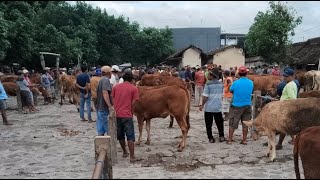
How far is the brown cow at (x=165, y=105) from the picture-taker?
31.5 feet

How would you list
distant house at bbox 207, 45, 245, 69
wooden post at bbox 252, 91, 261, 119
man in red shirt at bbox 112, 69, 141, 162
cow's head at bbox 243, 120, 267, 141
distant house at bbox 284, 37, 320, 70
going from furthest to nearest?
distant house at bbox 207, 45, 245, 69 → distant house at bbox 284, 37, 320, 70 → wooden post at bbox 252, 91, 261, 119 → cow's head at bbox 243, 120, 267, 141 → man in red shirt at bbox 112, 69, 141, 162

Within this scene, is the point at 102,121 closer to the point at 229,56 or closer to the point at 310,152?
the point at 310,152

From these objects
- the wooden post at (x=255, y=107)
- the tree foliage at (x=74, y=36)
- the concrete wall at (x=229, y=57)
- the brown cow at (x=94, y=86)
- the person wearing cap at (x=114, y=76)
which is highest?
the tree foliage at (x=74, y=36)

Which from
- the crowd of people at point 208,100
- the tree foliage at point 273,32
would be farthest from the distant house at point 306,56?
the crowd of people at point 208,100

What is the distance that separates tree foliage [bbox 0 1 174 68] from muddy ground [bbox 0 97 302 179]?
21.5 ft

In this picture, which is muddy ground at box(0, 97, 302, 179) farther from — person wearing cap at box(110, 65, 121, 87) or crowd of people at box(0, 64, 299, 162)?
person wearing cap at box(110, 65, 121, 87)

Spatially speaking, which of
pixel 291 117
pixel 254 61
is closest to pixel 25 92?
pixel 291 117

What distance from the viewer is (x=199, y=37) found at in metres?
67.1

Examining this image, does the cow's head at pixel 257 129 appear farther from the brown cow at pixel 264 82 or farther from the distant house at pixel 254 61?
the distant house at pixel 254 61

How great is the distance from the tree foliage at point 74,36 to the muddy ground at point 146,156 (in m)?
6.56

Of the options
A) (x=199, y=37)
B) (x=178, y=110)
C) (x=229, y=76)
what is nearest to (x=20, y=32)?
(x=229, y=76)

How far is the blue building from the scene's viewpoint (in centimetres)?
6600

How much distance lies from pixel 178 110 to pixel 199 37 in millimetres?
58448

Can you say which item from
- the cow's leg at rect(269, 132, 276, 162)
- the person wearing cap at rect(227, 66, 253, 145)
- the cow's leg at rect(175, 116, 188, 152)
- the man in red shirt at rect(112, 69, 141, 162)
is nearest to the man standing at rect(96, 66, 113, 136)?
the man in red shirt at rect(112, 69, 141, 162)
